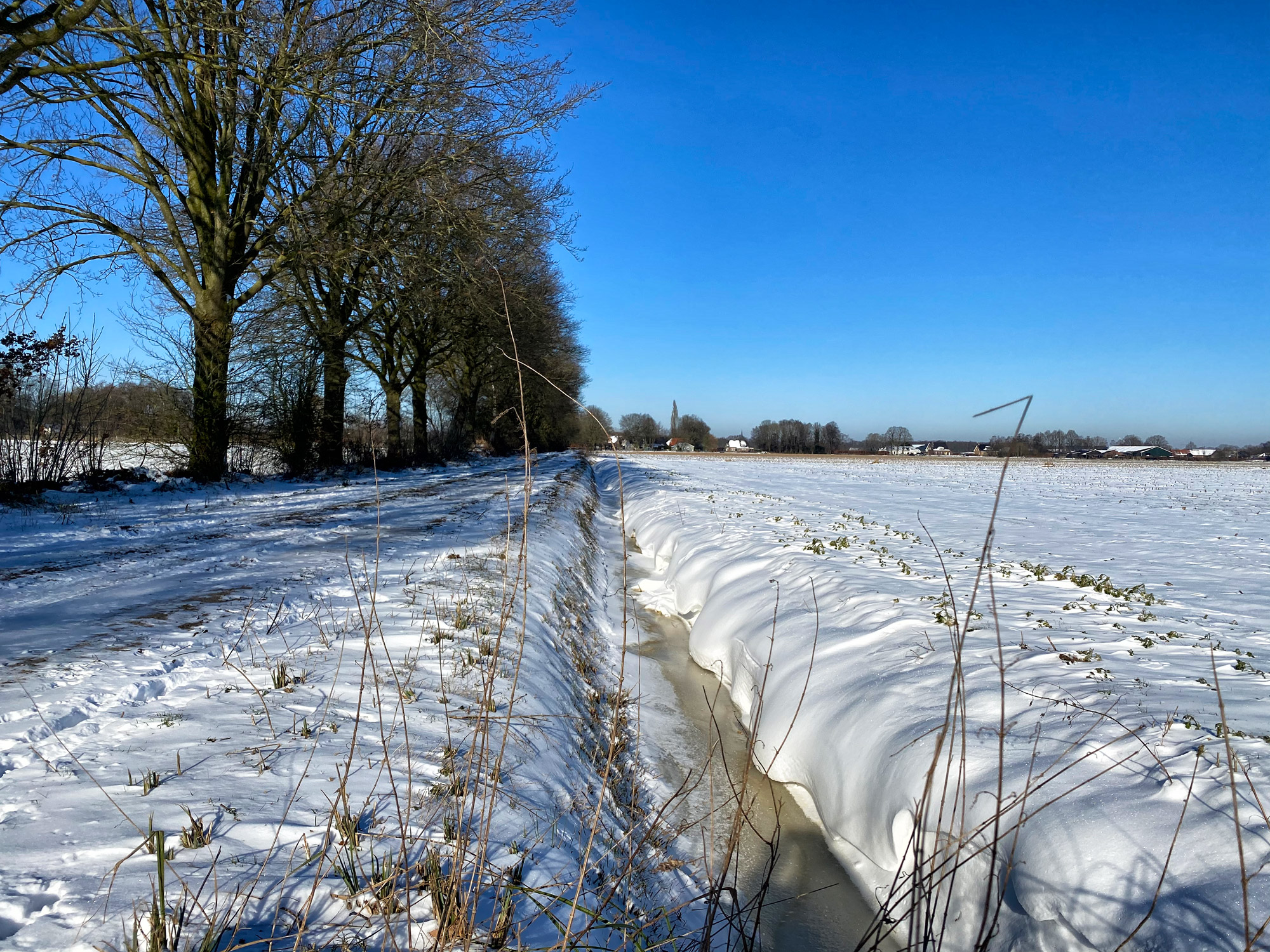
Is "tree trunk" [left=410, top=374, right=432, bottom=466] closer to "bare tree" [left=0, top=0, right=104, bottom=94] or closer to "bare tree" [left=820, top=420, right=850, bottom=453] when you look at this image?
"bare tree" [left=0, top=0, right=104, bottom=94]

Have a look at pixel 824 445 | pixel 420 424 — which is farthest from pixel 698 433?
pixel 420 424

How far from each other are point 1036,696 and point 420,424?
2152 centimetres

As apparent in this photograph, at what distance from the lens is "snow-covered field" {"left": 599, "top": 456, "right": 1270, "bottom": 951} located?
248 cm

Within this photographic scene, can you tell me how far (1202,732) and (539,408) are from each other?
1329 inches

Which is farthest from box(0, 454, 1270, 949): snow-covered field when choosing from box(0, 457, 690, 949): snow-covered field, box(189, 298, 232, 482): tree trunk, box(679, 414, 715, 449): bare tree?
box(679, 414, 715, 449): bare tree

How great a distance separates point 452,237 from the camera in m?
14.4

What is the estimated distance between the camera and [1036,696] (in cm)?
388

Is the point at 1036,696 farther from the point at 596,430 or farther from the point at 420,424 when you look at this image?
the point at 420,424

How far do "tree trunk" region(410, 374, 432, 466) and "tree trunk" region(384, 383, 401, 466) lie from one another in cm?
64

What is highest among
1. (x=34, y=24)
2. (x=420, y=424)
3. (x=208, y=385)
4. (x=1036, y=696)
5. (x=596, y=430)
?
(x=34, y=24)

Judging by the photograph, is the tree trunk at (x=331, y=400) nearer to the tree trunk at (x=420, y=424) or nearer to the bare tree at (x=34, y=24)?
the tree trunk at (x=420, y=424)

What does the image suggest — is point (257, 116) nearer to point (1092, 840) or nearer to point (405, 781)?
point (405, 781)

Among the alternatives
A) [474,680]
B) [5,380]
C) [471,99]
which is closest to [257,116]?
[471,99]

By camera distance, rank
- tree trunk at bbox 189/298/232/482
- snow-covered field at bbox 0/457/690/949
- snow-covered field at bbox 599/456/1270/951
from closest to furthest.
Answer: snow-covered field at bbox 0/457/690/949 → snow-covered field at bbox 599/456/1270/951 → tree trunk at bbox 189/298/232/482
